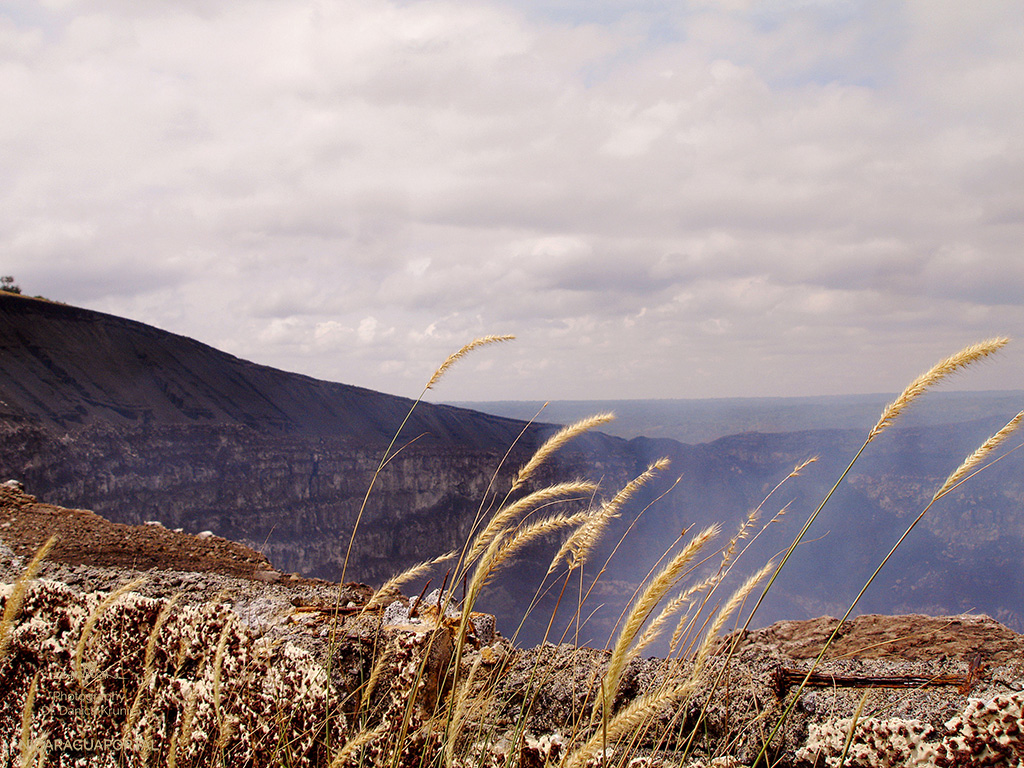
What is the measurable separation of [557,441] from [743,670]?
1.74 meters

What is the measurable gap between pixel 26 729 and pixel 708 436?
5572 inches

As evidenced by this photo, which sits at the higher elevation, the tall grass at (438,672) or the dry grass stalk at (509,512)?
the dry grass stalk at (509,512)

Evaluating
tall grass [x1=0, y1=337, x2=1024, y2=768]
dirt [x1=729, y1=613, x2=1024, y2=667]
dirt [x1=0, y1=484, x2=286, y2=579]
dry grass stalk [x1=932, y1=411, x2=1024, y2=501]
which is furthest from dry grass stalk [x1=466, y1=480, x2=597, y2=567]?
dirt [x1=0, y1=484, x2=286, y2=579]

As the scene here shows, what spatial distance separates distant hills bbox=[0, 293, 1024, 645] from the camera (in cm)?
2755

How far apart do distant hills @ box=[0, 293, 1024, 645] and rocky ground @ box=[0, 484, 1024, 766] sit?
1583 millimetres

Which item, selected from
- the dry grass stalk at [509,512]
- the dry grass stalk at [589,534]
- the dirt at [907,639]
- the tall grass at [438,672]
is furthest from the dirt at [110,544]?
the dirt at [907,639]

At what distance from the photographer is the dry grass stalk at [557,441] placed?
1944 millimetres

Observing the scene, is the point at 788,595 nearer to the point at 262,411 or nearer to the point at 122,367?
the point at 262,411

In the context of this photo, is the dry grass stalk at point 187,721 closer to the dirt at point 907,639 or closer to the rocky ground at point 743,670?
the rocky ground at point 743,670

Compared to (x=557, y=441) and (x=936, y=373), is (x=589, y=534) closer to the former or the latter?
(x=557, y=441)

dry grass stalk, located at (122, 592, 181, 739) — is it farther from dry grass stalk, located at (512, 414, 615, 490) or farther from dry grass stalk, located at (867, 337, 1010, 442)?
dry grass stalk, located at (867, 337, 1010, 442)

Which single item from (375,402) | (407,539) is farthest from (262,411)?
(407,539)

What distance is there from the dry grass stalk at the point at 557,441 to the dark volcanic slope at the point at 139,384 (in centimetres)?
2533

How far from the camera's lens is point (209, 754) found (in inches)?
93.5
